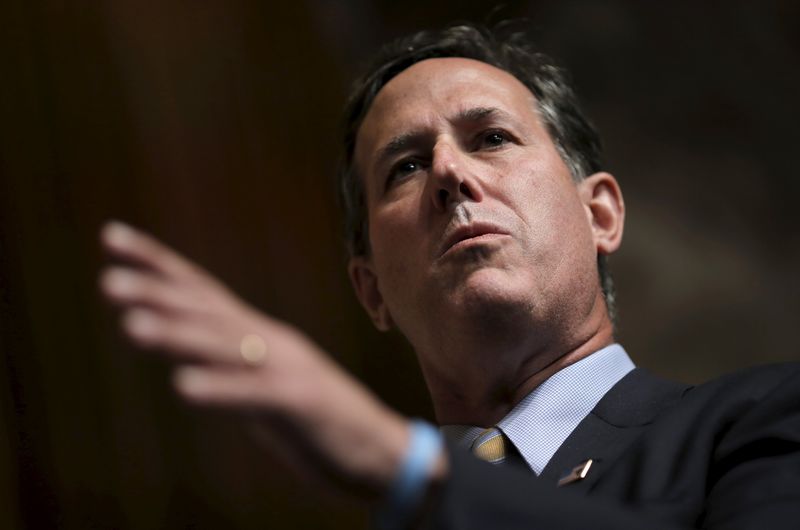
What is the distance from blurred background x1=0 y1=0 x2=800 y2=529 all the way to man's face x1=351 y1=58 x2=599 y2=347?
0.43 meters

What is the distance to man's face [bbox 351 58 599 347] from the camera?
1280 mm

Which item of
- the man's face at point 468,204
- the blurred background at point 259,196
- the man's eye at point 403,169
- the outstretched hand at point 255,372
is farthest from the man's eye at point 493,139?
the outstretched hand at point 255,372

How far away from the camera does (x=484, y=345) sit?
131 centimetres

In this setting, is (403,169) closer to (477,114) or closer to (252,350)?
(477,114)

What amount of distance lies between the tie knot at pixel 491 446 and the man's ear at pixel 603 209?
406 mm

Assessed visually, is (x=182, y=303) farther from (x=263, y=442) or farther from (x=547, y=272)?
(x=547, y=272)

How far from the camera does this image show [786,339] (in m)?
2.72

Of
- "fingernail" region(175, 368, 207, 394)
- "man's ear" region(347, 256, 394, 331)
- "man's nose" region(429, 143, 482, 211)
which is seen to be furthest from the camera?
"man's ear" region(347, 256, 394, 331)

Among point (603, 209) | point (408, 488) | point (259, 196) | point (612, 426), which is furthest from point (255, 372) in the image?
point (259, 196)

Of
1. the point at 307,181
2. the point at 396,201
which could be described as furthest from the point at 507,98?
the point at 307,181

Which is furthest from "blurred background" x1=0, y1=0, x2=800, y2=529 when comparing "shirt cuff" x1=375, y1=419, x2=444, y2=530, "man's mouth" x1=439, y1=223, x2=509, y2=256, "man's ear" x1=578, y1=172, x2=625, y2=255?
"man's ear" x1=578, y1=172, x2=625, y2=255

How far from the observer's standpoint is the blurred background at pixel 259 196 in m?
1.57

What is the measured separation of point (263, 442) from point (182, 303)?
105mm

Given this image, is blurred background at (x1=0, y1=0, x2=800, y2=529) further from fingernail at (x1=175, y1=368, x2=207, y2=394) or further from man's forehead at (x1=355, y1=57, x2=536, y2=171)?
man's forehead at (x1=355, y1=57, x2=536, y2=171)
